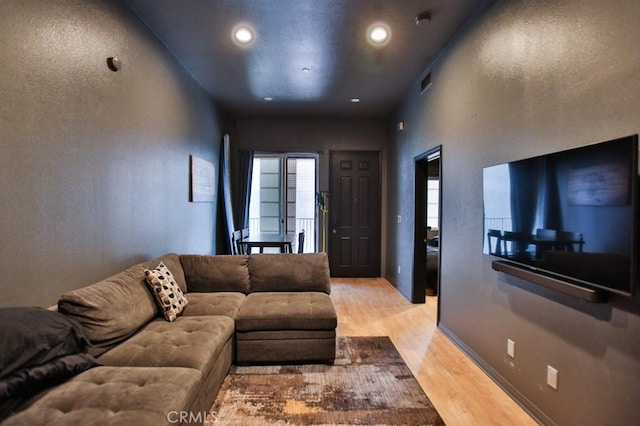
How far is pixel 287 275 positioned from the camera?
3291 mm

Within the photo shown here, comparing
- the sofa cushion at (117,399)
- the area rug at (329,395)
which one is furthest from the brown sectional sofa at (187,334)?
the area rug at (329,395)

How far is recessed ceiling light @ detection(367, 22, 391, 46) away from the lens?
293cm

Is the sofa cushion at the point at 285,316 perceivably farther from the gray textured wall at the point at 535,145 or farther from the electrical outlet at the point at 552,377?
the electrical outlet at the point at 552,377

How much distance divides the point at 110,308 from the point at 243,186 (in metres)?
4.10

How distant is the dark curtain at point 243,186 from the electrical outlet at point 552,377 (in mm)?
4914

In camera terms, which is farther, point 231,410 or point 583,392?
point 231,410

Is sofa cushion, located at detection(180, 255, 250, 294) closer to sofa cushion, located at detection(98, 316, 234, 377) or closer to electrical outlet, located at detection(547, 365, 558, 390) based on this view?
sofa cushion, located at detection(98, 316, 234, 377)

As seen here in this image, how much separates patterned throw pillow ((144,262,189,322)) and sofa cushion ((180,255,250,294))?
0.56 meters

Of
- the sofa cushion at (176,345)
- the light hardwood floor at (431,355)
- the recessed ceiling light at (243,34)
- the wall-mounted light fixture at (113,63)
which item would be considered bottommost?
the light hardwood floor at (431,355)

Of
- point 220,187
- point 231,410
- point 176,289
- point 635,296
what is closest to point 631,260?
point 635,296

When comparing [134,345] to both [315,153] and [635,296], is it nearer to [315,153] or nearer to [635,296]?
[635,296]

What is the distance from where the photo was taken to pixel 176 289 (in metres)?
2.65

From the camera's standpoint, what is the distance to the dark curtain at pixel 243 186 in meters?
5.92

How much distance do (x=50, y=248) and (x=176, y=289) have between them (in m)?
0.94
